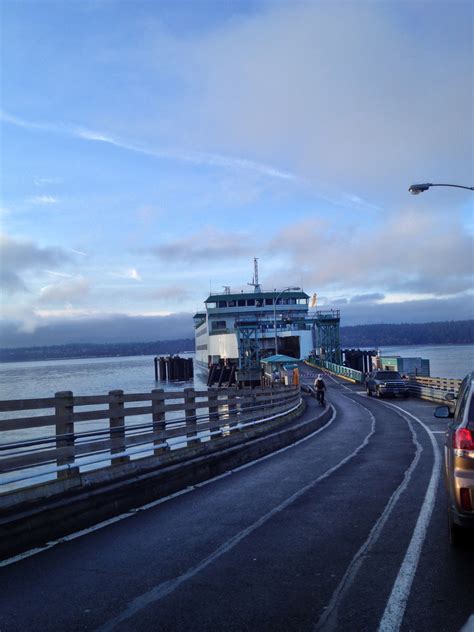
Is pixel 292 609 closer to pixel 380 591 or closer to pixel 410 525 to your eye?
pixel 380 591

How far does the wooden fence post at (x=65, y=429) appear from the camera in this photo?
7980 millimetres

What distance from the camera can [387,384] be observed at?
39.8 metres

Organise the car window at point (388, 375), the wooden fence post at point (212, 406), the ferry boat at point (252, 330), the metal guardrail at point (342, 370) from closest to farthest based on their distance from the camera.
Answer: the wooden fence post at point (212, 406) → the car window at point (388, 375) → the metal guardrail at point (342, 370) → the ferry boat at point (252, 330)

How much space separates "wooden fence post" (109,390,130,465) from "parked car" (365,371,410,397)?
106 ft

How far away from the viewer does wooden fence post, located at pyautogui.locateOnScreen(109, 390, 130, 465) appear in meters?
9.23

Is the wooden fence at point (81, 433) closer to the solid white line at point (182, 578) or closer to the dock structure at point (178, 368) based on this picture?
the solid white line at point (182, 578)

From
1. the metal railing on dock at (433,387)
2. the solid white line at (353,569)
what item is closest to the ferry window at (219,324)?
the metal railing on dock at (433,387)

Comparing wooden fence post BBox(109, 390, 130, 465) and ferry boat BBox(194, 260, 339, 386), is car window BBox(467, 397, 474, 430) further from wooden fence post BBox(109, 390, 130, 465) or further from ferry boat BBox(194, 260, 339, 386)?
ferry boat BBox(194, 260, 339, 386)

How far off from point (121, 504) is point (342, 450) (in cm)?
829

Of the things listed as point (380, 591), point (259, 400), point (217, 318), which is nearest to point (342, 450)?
point (259, 400)

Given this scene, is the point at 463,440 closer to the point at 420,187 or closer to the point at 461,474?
the point at 461,474

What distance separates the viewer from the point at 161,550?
6578 mm

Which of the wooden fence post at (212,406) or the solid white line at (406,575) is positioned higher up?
the wooden fence post at (212,406)

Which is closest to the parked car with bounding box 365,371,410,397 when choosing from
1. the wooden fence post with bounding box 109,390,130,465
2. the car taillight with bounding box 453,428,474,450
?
the wooden fence post with bounding box 109,390,130,465
